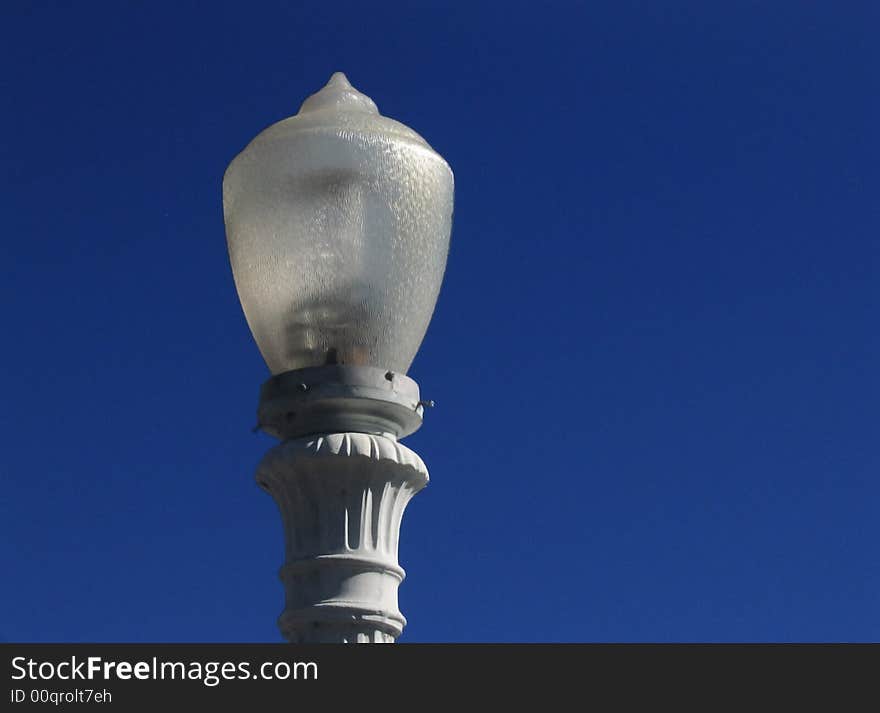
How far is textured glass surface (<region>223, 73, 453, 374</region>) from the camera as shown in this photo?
8.49 metres

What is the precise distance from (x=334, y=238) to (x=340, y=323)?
353 millimetres

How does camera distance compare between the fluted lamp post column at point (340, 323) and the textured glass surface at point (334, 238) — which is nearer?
the fluted lamp post column at point (340, 323)

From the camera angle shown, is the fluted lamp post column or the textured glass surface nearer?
the fluted lamp post column

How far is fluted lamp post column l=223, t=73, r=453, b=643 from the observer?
8.16 m

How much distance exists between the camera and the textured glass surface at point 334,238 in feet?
27.9

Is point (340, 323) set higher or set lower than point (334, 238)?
lower

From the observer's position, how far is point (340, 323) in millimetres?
8531

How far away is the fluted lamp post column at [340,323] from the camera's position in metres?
8.16
